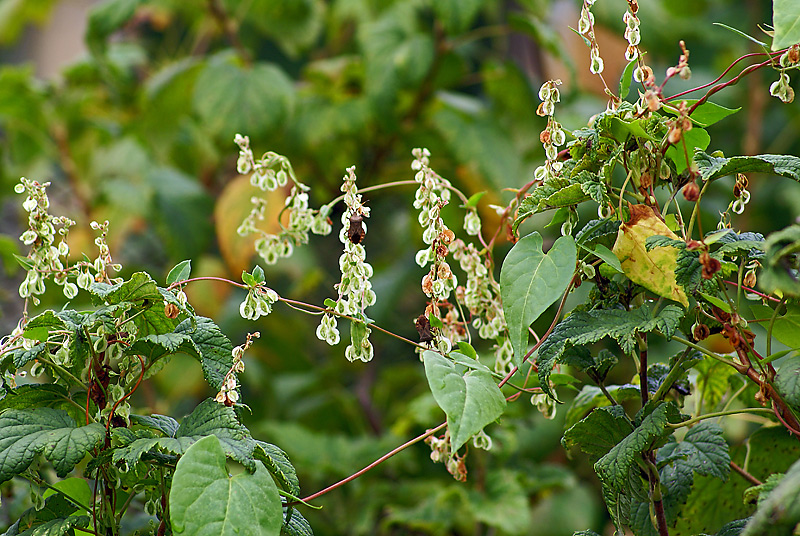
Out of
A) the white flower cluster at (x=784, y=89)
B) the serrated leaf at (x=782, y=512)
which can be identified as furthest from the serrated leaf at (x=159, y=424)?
the white flower cluster at (x=784, y=89)

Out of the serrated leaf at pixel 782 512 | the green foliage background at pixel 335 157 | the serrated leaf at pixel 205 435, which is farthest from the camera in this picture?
the green foliage background at pixel 335 157

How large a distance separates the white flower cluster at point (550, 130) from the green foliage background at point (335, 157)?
556 mm

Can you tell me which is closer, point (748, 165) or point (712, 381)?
point (748, 165)

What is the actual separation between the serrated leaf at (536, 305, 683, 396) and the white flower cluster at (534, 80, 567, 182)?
0.33ft

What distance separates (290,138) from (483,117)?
0.37 meters

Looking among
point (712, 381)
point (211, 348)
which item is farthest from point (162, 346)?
point (712, 381)

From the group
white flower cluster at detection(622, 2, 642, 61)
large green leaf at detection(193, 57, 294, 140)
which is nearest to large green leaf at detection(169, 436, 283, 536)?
white flower cluster at detection(622, 2, 642, 61)

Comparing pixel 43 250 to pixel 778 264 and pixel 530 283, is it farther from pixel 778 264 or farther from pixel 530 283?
pixel 778 264

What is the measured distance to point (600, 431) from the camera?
1.72ft

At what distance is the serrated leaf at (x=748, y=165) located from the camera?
18.6 inches

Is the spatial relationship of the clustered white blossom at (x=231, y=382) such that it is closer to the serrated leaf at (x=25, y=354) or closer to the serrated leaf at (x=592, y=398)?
the serrated leaf at (x=25, y=354)

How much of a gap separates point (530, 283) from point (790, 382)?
171 millimetres

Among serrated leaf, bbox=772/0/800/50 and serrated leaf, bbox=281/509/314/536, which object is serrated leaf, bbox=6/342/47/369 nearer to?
serrated leaf, bbox=281/509/314/536

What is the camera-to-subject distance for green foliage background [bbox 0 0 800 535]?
47.1 inches
